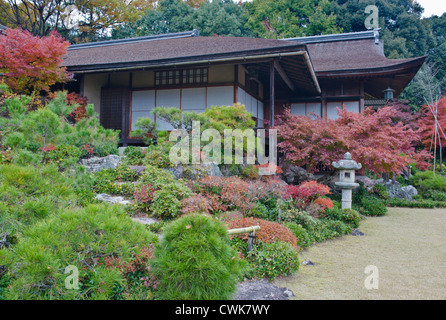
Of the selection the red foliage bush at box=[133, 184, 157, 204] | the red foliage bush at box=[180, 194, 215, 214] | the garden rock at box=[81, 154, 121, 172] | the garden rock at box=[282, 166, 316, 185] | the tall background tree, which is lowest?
the red foliage bush at box=[180, 194, 215, 214]

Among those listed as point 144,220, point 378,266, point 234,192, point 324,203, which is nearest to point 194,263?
point 144,220

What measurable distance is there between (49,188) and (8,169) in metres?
0.44

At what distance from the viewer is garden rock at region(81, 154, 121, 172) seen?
315 inches

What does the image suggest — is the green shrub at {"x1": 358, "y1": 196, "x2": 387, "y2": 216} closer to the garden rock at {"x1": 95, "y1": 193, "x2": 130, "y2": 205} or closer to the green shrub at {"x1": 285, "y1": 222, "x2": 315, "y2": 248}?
the green shrub at {"x1": 285, "y1": 222, "x2": 315, "y2": 248}

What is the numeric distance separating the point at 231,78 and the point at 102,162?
497 centimetres

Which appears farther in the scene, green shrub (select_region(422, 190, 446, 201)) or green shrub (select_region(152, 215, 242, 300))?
green shrub (select_region(422, 190, 446, 201))

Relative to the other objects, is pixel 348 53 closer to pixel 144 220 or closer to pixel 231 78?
pixel 231 78

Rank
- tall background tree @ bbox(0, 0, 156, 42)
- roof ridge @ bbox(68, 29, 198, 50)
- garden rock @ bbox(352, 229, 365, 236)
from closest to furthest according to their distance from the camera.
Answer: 1. garden rock @ bbox(352, 229, 365, 236)
2. roof ridge @ bbox(68, 29, 198, 50)
3. tall background tree @ bbox(0, 0, 156, 42)

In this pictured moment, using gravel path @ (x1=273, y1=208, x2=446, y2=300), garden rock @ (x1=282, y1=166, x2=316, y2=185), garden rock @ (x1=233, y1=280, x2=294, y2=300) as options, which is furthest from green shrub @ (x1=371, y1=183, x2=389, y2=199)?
garden rock @ (x1=233, y1=280, x2=294, y2=300)

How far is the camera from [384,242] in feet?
20.1

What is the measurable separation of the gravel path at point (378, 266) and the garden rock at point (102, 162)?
5048mm

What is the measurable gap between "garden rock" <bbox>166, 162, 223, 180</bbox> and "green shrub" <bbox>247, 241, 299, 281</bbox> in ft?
9.61

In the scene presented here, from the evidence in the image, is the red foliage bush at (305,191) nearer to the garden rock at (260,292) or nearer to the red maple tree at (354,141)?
the red maple tree at (354,141)
